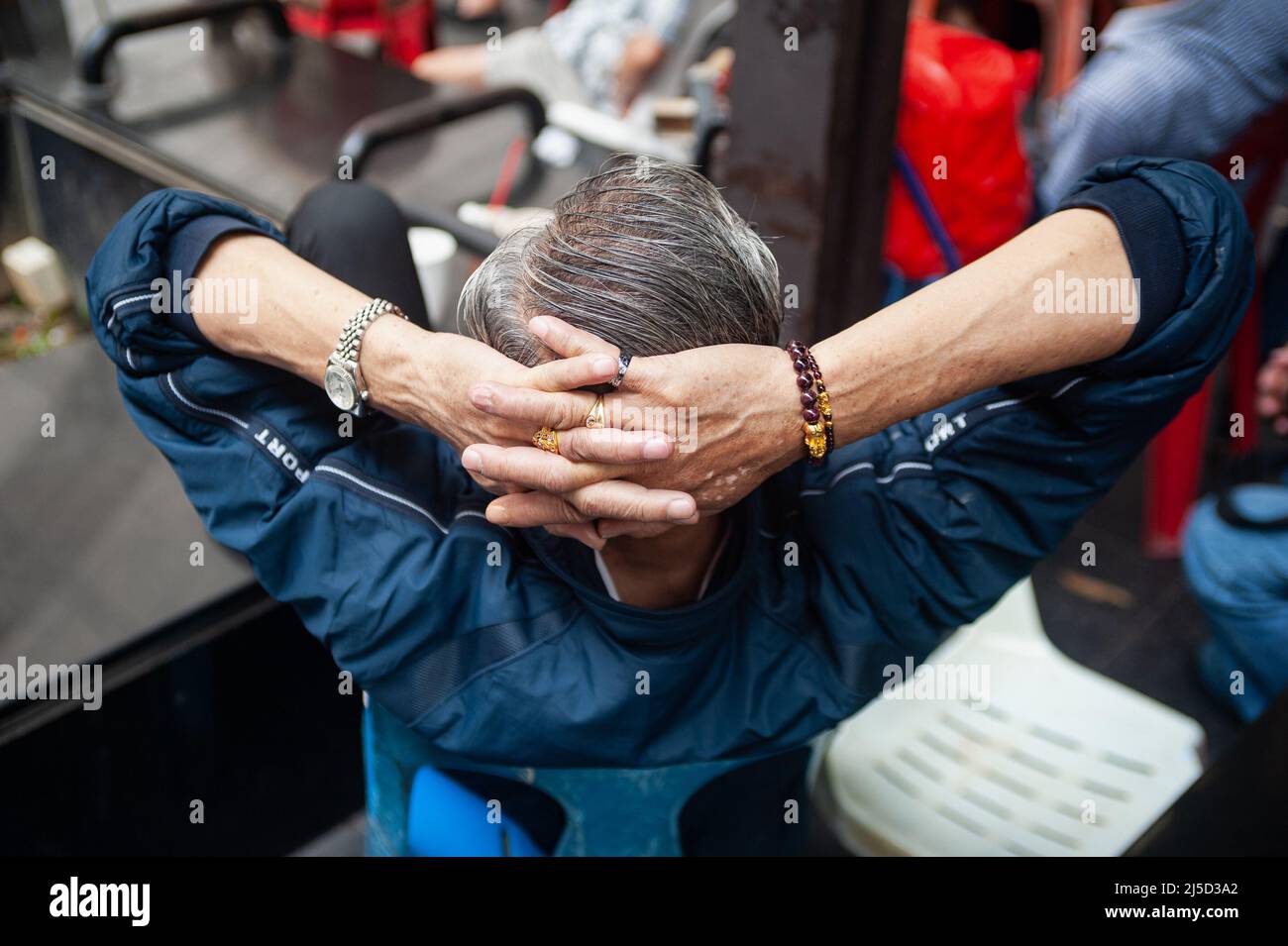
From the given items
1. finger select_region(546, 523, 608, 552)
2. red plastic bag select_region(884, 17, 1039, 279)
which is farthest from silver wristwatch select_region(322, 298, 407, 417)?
red plastic bag select_region(884, 17, 1039, 279)

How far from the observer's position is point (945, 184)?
2.18m

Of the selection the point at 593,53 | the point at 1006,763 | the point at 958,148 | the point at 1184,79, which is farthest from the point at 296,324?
the point at 593,53

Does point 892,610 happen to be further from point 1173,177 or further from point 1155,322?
point 1173,177

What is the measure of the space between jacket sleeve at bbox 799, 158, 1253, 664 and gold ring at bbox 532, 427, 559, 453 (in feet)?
1.09

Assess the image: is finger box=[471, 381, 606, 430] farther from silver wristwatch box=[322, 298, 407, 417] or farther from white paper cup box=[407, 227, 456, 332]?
white paper cup box=[407, 227, 456, 332]

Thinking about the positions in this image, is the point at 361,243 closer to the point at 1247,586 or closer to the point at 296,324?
the point at 296,324

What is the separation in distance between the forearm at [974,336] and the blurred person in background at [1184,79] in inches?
54.9

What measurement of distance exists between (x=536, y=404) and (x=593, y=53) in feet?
9.22

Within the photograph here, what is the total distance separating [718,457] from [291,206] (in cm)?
160

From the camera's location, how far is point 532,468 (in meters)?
0.85

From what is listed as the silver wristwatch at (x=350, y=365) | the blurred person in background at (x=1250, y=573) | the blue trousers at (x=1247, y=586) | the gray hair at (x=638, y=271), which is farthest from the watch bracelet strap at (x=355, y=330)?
the blue trousers at (x=1247, y=586)

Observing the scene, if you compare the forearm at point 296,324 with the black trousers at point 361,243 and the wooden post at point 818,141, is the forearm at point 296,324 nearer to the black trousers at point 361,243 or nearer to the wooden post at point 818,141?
the black trousers at point 361,243
